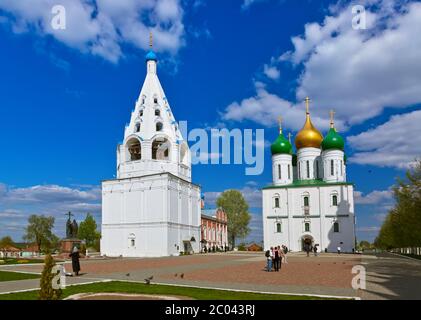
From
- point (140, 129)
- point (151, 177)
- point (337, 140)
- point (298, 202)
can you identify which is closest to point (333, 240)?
point (298, 202)

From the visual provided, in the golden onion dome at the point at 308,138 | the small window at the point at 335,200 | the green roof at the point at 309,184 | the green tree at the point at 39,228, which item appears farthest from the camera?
the green tree at the point at 39,228

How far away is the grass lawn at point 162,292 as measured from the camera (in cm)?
1188

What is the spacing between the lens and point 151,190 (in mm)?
50219

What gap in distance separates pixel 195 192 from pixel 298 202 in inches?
540

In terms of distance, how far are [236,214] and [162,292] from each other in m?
71.0

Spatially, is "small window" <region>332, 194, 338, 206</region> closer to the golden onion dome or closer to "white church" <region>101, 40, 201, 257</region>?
the golden onion dome

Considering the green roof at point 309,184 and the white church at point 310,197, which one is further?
the green roof at point 309,184

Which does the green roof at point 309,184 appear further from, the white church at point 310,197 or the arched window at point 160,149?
the arched window at point 160,149

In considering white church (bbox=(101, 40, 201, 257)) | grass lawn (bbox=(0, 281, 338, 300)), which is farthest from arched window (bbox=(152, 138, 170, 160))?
grass lawn (bbox=(0, 281, 338, 300))

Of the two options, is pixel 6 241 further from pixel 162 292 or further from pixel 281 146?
pixel 162 292

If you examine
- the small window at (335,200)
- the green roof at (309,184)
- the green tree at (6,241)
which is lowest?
the green tree at (6,241)

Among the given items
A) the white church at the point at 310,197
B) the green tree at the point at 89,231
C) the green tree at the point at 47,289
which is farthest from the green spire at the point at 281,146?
the green tree at the point at 47,289

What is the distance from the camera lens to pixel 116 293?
12180mm
